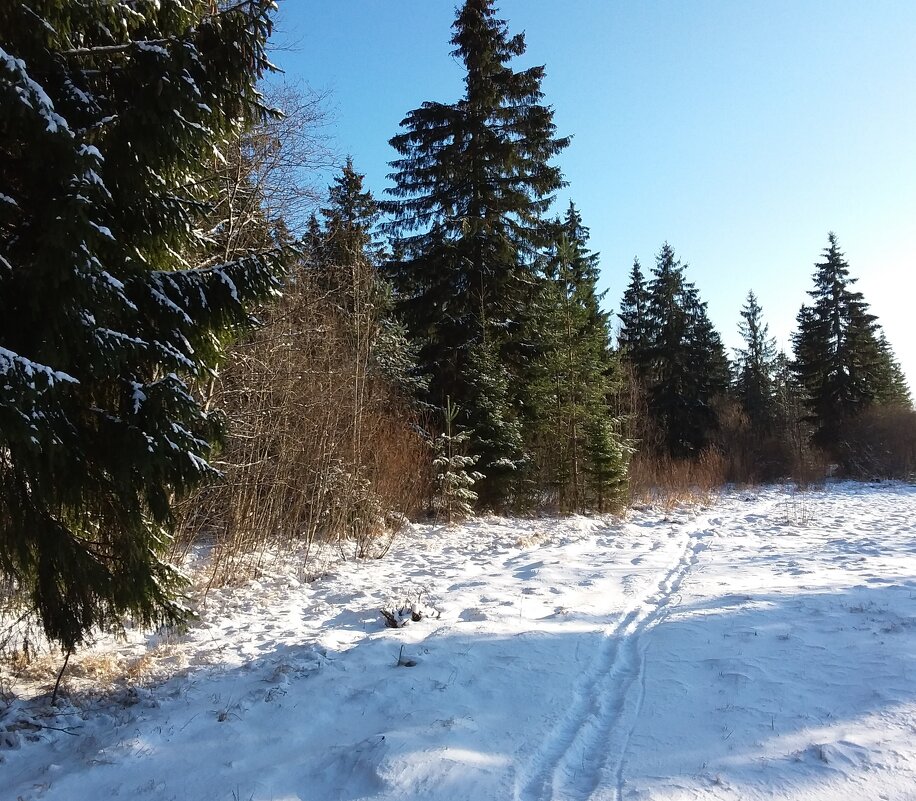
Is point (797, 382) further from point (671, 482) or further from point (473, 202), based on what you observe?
point (473, 202)

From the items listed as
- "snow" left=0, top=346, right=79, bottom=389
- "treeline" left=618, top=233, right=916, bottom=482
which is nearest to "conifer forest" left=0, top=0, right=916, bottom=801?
"snow" left=0, top=346, right=79, bottom=389

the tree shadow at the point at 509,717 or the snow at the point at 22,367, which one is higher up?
the snow at the point at 22,367

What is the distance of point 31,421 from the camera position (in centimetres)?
297

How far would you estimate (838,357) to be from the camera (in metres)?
31.7

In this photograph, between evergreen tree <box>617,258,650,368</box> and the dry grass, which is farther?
evergreen tree <box>617,258,650,368</box>

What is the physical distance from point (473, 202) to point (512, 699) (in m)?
13.8

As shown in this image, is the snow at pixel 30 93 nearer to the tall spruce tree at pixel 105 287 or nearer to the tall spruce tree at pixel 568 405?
the tall spruce tree at pixel 105 287

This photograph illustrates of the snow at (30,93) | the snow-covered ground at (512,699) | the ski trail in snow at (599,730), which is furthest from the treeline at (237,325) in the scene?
the ski trail in snow at (599,730)

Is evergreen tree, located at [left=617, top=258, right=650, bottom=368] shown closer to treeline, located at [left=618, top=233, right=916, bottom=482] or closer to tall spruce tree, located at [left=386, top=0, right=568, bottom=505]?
treeline, located at [left=618, top=233, right=916, bottom=482]

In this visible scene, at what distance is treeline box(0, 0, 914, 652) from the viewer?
11.0 ft

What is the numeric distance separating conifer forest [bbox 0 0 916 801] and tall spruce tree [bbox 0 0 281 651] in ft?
0.05

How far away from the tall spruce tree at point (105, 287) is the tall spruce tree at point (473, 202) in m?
11.3

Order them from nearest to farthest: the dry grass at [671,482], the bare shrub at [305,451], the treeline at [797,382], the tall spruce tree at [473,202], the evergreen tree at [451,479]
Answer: the bare shrub at [305,451], the evergreen tree at [451,479], the tall spruce tree at [473,202], the dry grass at [671,482], the treeline at [797,382]

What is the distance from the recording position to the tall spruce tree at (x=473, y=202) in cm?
1545
